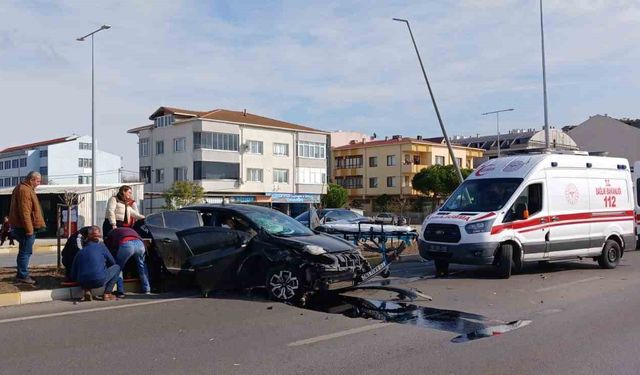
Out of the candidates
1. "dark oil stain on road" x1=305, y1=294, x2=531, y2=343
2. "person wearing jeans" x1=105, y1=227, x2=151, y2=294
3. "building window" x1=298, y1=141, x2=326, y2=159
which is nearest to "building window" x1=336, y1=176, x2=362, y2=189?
"building window" x1=298, y1=141, x2=326, y2=159

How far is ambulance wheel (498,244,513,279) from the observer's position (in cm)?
1224

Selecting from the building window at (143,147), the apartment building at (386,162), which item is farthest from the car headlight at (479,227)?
the apartment building at (386,162)

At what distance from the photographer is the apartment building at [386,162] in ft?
267

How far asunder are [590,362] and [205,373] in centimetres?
376

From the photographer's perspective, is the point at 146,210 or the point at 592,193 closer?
the point at 592,193

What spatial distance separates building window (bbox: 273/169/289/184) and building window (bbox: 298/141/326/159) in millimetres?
2876

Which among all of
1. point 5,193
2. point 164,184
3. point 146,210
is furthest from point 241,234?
point 164,184

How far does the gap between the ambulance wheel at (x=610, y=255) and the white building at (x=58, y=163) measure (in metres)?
87.0

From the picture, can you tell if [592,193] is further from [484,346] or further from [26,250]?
[26,250]

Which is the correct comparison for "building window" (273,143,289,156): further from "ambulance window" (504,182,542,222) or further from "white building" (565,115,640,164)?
"ambulance window" (504,182,542,222)

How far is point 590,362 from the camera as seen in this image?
6.14 meters

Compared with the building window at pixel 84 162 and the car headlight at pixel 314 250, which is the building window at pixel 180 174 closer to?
the building window at pixel 84 162

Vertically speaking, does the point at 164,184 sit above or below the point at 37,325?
above

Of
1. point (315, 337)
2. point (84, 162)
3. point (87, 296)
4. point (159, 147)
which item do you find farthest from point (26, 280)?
point (84, 162)
